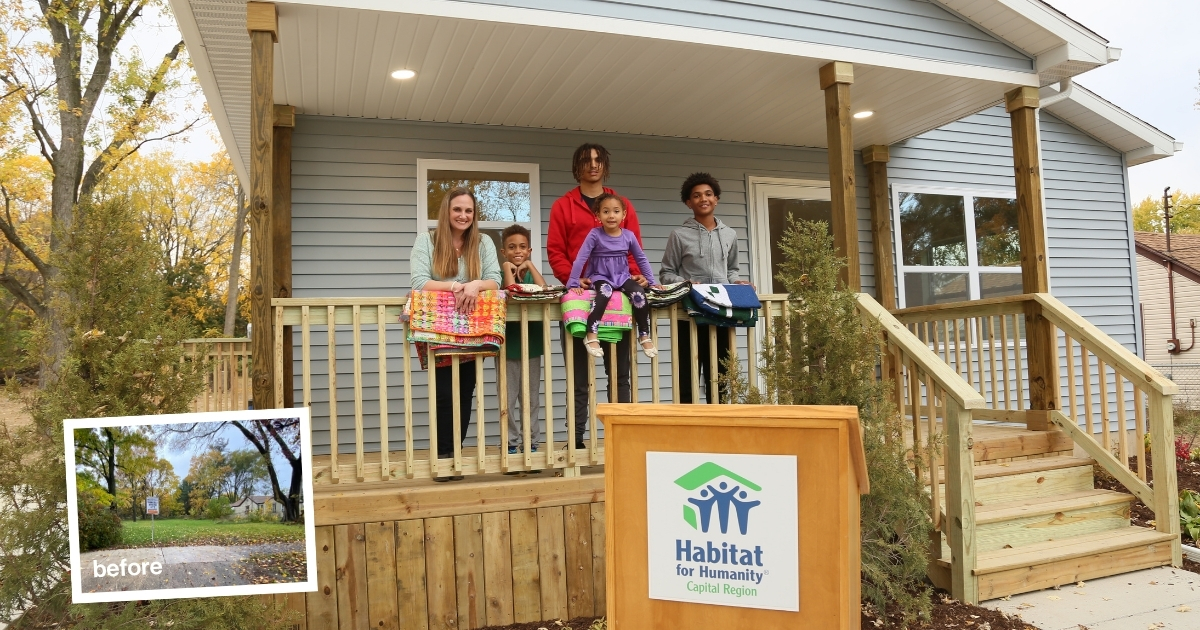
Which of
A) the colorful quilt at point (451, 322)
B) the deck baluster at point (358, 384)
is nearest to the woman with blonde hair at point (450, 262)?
the colorful quilt at point (451, 322)

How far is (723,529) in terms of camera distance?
2057 mm

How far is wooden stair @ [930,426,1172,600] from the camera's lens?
13.3 ft

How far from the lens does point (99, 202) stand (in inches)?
112

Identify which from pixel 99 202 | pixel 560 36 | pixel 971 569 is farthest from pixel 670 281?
pixel 99 202

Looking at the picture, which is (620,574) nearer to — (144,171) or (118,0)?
(118,0)

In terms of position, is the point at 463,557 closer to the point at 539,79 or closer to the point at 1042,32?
the point at 539,79

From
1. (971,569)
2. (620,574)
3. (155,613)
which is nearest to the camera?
(620,574)

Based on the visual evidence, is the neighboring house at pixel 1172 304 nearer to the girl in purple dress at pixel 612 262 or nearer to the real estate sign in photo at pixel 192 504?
the girl in purple dress at pixel 612 262

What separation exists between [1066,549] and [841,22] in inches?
134

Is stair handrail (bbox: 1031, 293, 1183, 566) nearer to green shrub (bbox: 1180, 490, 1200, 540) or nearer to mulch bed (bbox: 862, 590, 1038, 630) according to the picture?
green shrub (bbox: 1180, 490, 1200, 540)

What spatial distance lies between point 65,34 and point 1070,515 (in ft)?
59.7

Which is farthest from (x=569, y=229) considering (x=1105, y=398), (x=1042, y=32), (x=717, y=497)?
(x=1042, y=32)

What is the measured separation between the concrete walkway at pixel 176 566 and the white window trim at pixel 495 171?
429 cm

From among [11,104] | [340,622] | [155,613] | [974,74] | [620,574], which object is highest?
[11,104]
